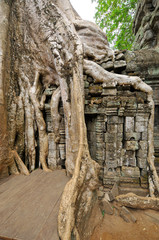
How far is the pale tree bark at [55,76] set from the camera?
1.99 m

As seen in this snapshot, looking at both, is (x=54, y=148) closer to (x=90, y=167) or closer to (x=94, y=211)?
(x=90, y=167)

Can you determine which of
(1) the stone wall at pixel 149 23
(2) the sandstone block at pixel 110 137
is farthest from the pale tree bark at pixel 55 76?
(1) the stone wall at pixel 149 23

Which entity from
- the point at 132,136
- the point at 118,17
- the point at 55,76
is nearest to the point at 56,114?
the point at 55,76

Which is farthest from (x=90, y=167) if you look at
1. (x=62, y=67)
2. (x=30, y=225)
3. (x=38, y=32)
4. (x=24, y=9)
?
(x=24, y=9)

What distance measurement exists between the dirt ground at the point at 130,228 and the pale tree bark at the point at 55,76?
387 millimetres

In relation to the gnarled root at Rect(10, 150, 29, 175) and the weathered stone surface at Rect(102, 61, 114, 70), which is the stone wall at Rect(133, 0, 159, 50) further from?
the gnarled root at Rect(10, 150, 29, 175)

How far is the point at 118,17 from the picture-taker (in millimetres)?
5789

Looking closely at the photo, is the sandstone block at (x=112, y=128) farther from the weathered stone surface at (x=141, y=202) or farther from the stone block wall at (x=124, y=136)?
the weathered stone surface at (x=141, y=202)

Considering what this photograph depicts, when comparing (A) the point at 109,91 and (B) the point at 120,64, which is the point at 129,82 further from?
(B) the point at 120,64

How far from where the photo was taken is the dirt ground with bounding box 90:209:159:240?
1631mm

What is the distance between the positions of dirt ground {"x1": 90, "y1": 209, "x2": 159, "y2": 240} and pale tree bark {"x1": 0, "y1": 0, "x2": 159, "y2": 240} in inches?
15.2

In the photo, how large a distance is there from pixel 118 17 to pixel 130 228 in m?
8.62

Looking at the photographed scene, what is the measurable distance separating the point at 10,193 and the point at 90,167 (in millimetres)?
1347

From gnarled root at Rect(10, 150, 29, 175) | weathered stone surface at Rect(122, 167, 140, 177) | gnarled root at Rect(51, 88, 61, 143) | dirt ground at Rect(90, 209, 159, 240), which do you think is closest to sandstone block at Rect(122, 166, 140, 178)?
weathered stone surface at Rect(122, 167, 140, 177)
